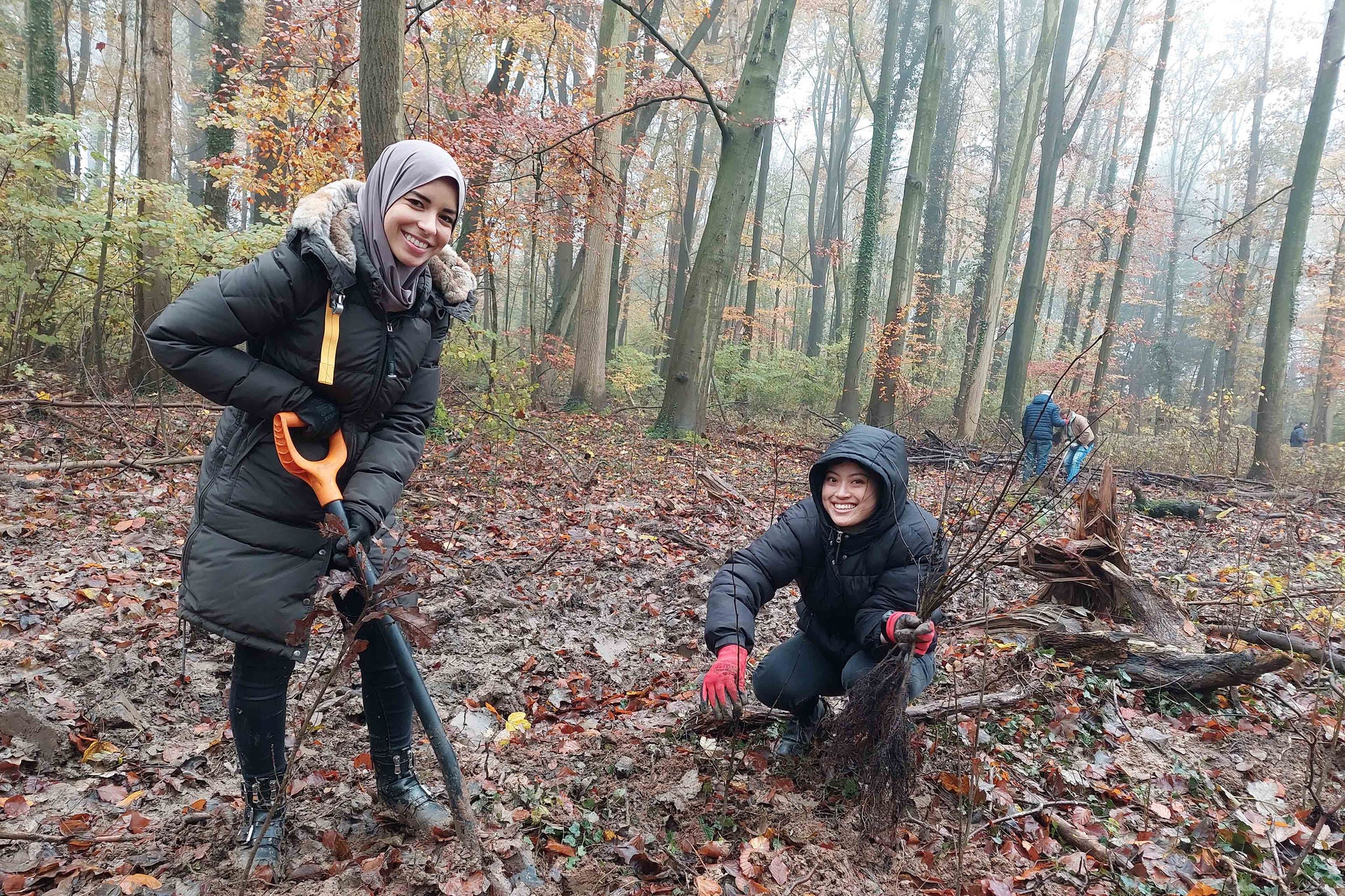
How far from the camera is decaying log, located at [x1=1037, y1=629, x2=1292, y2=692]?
11.0 feet

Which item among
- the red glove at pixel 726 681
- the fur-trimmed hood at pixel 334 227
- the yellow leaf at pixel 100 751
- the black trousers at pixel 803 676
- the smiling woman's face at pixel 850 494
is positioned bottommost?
the yellow leaf at pixel 100 751

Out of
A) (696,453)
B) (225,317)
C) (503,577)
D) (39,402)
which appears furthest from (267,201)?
(225,317)

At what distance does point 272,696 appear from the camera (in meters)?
2.06

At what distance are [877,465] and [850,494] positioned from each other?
16 centimetres

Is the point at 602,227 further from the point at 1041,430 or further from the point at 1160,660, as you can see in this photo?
the point at 1160,660

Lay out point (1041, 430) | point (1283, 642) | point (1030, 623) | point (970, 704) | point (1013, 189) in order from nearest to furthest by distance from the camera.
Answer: point (970, 704) < point (1283, 642) < point (1030, 623) < point (1041, 430) < point (1013, 189)

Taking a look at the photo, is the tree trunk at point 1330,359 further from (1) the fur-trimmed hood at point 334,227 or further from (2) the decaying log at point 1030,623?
(1) the fur-trimmed hood at point 334,227

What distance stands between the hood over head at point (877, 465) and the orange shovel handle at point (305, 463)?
1.70m

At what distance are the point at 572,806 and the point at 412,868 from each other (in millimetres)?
601

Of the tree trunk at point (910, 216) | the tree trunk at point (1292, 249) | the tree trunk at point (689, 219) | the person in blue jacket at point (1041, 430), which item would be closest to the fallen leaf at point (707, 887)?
the person in blue jacket at point (1041, 430)

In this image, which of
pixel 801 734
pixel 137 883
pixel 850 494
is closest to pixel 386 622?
pixel 137 883

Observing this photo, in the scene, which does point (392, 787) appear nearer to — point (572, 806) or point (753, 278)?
point (572, 806)

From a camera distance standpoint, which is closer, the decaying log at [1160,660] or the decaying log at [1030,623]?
the decaying log at [1160,660]

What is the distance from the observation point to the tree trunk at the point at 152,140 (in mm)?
7895
